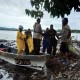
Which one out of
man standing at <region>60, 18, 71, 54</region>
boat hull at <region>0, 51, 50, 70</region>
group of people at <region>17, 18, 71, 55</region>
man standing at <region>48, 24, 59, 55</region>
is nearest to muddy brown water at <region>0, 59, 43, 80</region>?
boat hull at <region>0, 51, 50, 70</region>

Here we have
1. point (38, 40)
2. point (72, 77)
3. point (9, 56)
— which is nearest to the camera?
point (72, 77)

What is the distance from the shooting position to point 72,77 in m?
12.4

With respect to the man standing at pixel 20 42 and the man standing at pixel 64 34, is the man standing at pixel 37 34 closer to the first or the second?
the man standing at pixel 20 42

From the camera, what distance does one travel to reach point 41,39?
16625 millimetres

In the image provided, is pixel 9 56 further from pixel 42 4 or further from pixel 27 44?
pixel 42 4

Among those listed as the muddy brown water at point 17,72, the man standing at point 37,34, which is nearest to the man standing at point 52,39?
the man standing at point 37,34

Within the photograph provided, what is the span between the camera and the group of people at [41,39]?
1516 cm

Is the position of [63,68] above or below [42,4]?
below

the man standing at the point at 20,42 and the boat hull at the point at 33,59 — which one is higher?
the man standing at the point at 20,42

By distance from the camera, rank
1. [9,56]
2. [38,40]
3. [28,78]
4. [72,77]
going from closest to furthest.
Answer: [72,77], [28,78], [38,40], [9,56]

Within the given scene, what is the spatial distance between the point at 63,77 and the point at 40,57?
251cm

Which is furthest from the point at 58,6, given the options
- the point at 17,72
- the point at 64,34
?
the point at 17,72

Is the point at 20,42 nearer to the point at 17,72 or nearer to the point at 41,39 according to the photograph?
the point at 41,39

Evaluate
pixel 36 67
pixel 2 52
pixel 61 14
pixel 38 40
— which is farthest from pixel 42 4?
pixel 2 52
